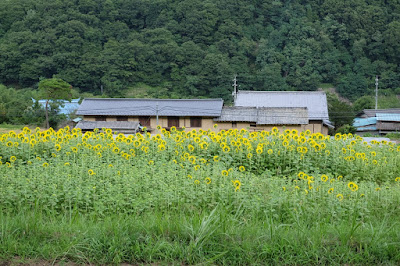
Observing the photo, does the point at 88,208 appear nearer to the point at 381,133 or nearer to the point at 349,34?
the point at 381,133

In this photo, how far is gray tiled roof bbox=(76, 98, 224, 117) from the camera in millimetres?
24828

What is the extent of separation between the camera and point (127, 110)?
25906 millimetres

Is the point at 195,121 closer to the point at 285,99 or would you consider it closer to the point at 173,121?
the point at 173,121

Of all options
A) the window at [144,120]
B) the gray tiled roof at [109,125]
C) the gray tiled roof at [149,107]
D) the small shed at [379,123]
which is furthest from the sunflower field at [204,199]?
the small shed at [379,123]

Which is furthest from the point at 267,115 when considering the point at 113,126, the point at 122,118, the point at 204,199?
the point at 204,199

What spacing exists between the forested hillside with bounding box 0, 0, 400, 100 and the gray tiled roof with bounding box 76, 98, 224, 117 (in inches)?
679

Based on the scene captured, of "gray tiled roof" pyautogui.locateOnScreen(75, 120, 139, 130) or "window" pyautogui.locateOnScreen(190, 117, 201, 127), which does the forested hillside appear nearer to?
"window" pyautogui.locateOnScreen(190, 117, 201, 127)

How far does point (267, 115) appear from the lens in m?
23.6

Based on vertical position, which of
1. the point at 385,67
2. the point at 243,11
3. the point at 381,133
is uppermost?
the point at 243,11

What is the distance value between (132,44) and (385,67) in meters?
27.8

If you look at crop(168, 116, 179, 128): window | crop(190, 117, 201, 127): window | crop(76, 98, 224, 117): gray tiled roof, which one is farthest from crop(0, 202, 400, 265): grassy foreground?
crop(168, 116, 179, 128): window

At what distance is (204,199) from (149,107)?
22.1m

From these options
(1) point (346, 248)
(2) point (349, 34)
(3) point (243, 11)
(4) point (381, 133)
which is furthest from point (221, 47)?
(1) point (346, 248)

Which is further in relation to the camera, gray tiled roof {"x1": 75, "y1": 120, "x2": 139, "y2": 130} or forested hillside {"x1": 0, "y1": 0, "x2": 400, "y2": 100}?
forested hillside {"x1": 0, "y1": 0, "x2": 400, "y2": 100}
